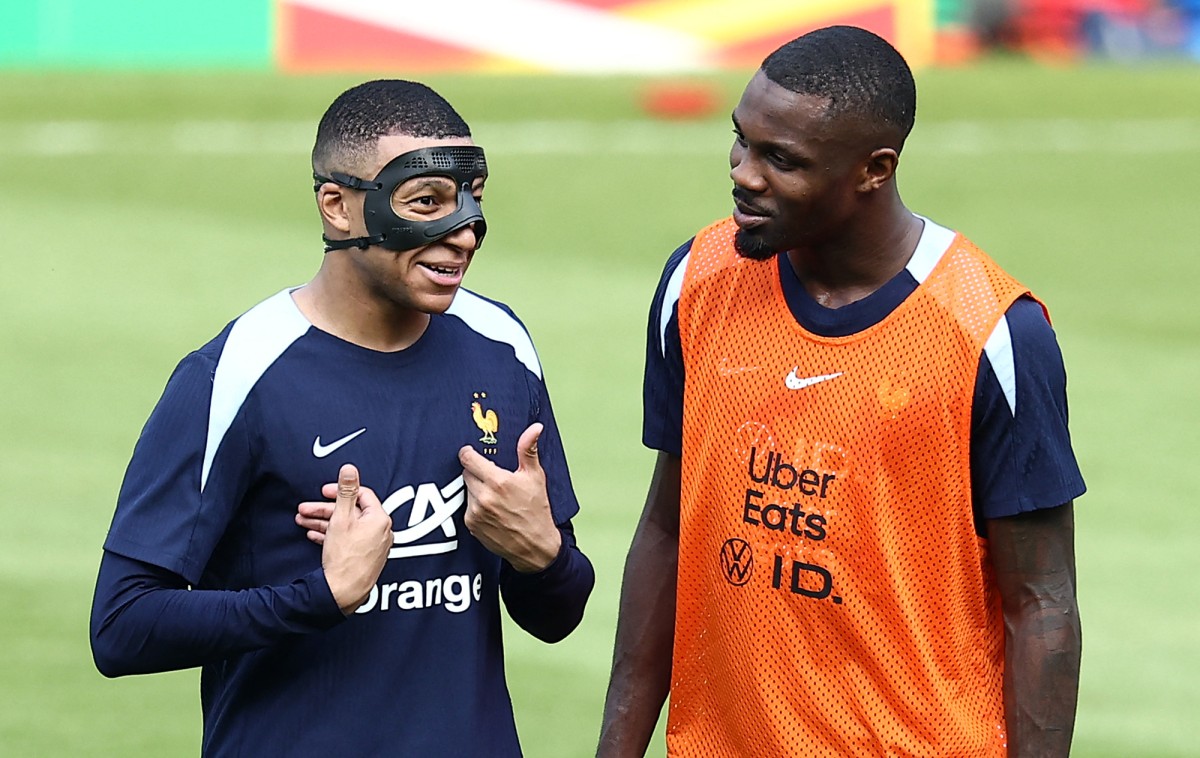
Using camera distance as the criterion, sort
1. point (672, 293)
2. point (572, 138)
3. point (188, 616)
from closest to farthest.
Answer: point (188, 616) → point (672, 293) → point (572, 138)

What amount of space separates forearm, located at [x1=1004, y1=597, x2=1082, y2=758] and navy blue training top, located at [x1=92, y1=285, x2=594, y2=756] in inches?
35.8

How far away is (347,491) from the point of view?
3809 mm

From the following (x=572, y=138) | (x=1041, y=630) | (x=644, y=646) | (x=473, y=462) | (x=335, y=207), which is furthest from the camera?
(x=572, y=138)

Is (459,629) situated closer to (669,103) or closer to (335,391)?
(335,391)

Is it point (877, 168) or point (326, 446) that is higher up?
point (877, 168)

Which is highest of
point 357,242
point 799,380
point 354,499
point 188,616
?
point 357,242

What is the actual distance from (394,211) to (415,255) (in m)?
0.10

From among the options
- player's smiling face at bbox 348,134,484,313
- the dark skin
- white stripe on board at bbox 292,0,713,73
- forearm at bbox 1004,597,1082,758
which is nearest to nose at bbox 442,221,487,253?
player's smiling face at bbox 348,134,484,313

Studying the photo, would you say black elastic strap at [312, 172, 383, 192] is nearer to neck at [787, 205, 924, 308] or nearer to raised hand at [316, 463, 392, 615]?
raised hand at [316, 463, 392, 615]

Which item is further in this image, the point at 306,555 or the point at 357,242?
the point at 357,242

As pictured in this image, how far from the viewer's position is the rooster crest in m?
4.04

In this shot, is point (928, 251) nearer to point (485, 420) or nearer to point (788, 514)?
point (788, 514)

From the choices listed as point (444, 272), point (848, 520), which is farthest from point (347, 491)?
point (848, 520)

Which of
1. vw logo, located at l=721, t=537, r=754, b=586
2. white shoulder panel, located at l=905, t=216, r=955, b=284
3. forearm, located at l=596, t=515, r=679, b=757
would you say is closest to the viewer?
white shoulder panel, located at l=905, t=216, r=955, b=284
